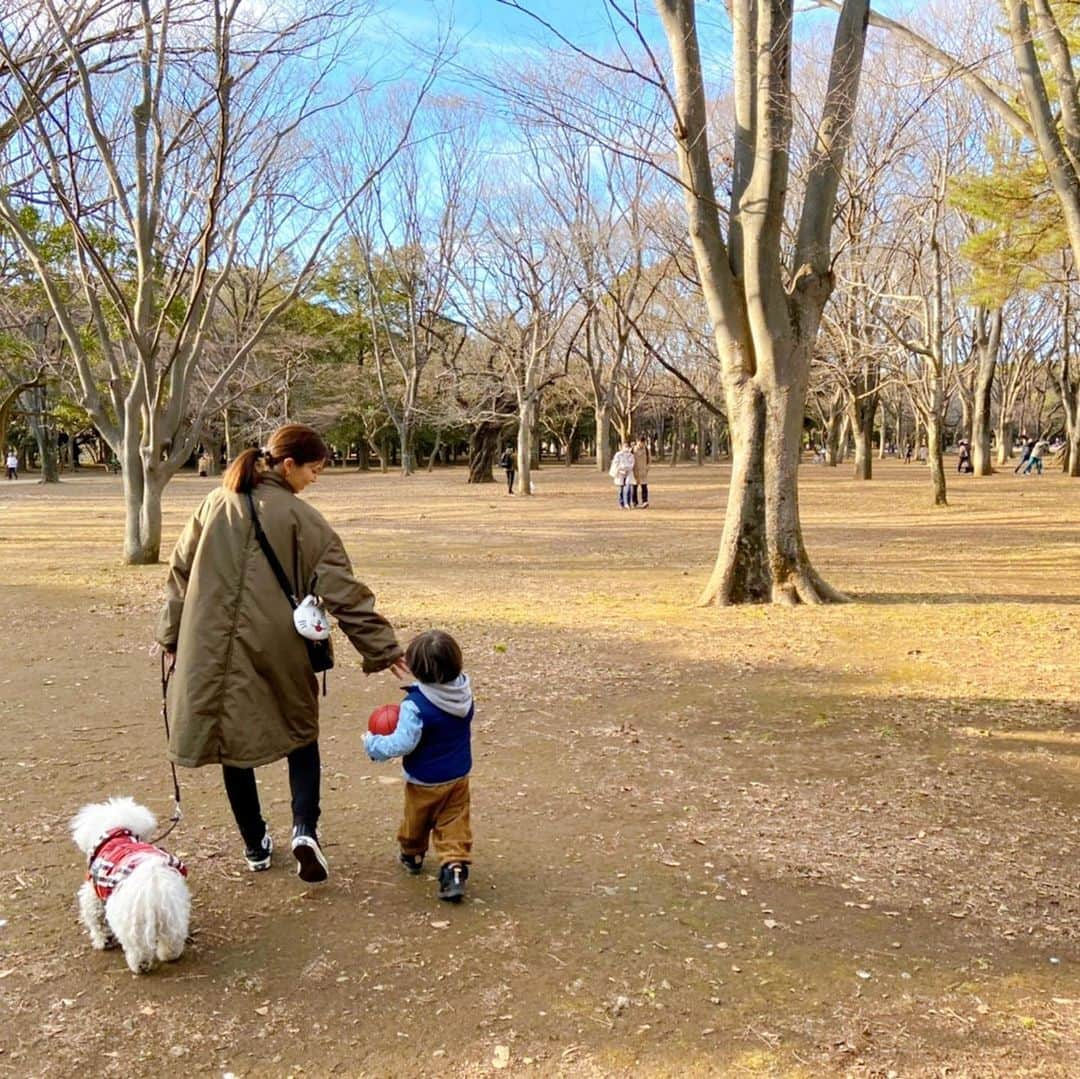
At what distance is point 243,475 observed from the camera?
302cm

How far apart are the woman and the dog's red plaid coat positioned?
0.28m

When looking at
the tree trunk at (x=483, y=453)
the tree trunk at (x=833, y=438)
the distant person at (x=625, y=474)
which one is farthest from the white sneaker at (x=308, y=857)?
the tree trunk at (x=833, y=438)

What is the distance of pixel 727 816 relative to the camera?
3.91 m

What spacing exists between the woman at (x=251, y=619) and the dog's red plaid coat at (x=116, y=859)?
28 centimetres

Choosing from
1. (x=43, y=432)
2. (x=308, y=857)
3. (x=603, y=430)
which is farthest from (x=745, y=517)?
(x=43, y=432)

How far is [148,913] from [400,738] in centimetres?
87

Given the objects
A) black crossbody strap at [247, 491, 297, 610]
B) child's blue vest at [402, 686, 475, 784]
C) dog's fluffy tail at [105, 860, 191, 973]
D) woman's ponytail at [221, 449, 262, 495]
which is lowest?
dog's fluffy tail at [105, 860, 191, 973]

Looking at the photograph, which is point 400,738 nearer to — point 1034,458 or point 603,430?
point 1034,458

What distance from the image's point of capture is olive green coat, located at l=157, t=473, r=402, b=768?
2.95 meters

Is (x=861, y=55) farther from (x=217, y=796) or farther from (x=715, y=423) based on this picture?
(x=715, y=423)

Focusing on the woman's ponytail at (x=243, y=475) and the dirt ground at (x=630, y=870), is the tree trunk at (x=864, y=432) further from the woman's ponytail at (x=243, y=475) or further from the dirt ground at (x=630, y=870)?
the woman's ponytail at (x=243, y=475)

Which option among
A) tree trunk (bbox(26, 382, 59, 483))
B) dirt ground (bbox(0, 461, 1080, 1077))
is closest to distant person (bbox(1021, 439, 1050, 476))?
dirt ground (bbox(0, 461, 1080, 1077))

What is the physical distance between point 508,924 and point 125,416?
410 inches

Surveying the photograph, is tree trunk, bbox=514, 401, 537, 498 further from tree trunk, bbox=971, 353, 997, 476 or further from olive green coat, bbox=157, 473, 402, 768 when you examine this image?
olive green coat, bbox=157, 473, 402, 768
